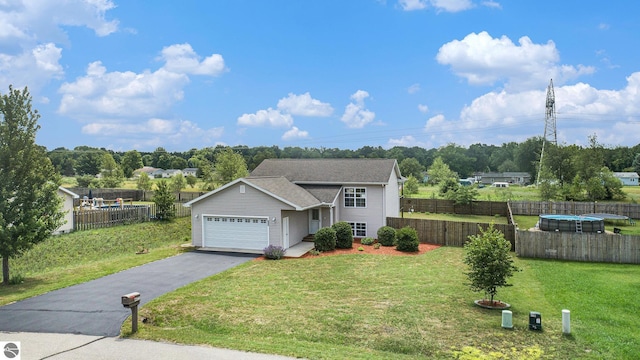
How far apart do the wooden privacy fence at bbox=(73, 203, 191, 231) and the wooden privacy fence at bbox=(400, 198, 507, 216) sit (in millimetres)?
23157

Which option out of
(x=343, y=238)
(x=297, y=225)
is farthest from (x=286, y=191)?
(x=343, y=238)

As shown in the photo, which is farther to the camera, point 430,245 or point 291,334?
point 430,245

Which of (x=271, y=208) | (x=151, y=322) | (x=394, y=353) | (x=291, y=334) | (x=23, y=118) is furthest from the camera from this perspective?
(x=271, y=208)

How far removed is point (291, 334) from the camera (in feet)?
33.3

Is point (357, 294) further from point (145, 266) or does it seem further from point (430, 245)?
point (430, 245)

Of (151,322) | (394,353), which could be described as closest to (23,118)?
(151,322)

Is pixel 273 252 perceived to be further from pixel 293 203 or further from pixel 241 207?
pixel 241 207

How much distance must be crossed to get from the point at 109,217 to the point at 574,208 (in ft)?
129

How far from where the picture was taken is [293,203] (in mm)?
22109

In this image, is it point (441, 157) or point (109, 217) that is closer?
point (109, 217)

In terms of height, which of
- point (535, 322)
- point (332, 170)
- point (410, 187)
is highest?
point (332, 170)

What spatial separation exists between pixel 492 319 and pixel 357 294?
4.43 metres

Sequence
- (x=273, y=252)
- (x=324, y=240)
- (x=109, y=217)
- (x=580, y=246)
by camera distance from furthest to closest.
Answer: (x=109, y=217) < (x=324, y=240) < (x=273, y=252) < (x=580, y=246)

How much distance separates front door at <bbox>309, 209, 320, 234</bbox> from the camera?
2681 centimetres
